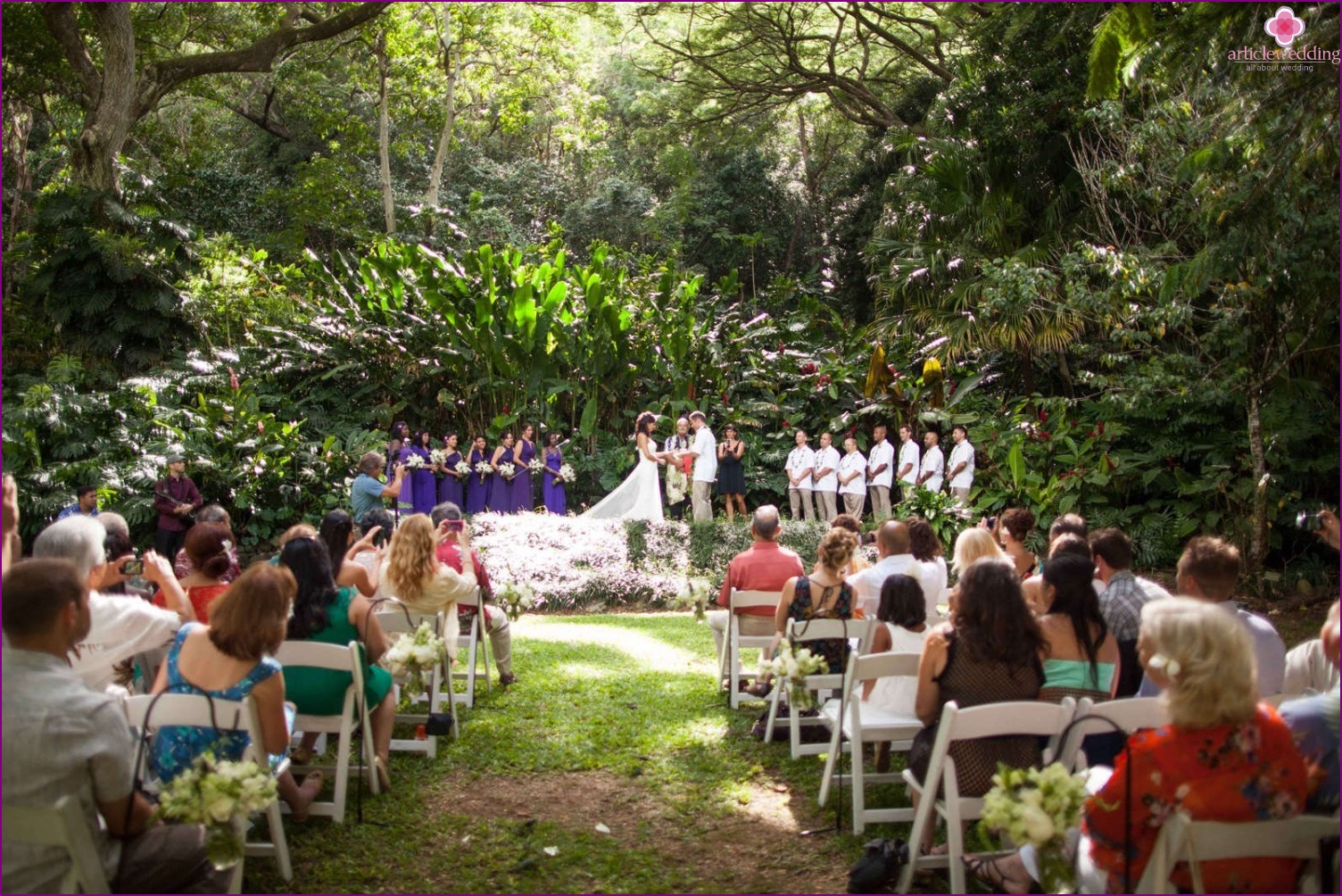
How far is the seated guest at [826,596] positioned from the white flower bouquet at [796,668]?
45 cm

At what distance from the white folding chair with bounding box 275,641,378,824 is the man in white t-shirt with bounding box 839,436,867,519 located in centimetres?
1105

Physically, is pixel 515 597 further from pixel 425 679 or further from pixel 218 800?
pixel 218 800

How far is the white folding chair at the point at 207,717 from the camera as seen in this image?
375 cm

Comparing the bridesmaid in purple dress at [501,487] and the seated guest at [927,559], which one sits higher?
the bridesmaid in purple dress at [501,487]

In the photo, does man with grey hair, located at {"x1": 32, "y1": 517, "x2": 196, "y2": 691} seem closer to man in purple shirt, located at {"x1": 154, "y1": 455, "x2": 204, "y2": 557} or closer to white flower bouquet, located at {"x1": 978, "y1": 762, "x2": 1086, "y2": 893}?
white flower bouquet, located at {"x1": 978, "y1": 762, "x2": 1086, "y2": 893}

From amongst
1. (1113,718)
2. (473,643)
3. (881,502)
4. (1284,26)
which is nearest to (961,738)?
(1113,718)

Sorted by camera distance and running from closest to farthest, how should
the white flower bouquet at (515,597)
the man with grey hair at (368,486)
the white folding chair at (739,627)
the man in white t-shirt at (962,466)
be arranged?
the white folding chair at (739,627), the white flower bouquet at (515,597), the man with grey hair at (368,486), the man in white t-shirt at (962,466)

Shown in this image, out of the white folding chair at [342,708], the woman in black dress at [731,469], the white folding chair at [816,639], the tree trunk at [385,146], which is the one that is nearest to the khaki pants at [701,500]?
the woman in black dress at [731,469]

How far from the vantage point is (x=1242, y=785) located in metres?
3.02

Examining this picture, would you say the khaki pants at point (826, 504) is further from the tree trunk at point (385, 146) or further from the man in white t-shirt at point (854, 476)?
the tree trunk at point (385, 146)

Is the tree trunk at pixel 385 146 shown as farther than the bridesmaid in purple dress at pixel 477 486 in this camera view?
Yes

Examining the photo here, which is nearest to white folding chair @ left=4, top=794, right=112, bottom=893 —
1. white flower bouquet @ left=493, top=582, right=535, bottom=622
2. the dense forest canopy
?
white flower bouquet @ left=493, top=582, right=535, bottom=622

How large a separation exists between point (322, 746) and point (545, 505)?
10177mm

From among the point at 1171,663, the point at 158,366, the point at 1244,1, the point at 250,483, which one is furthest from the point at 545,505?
the point at 1171,663
